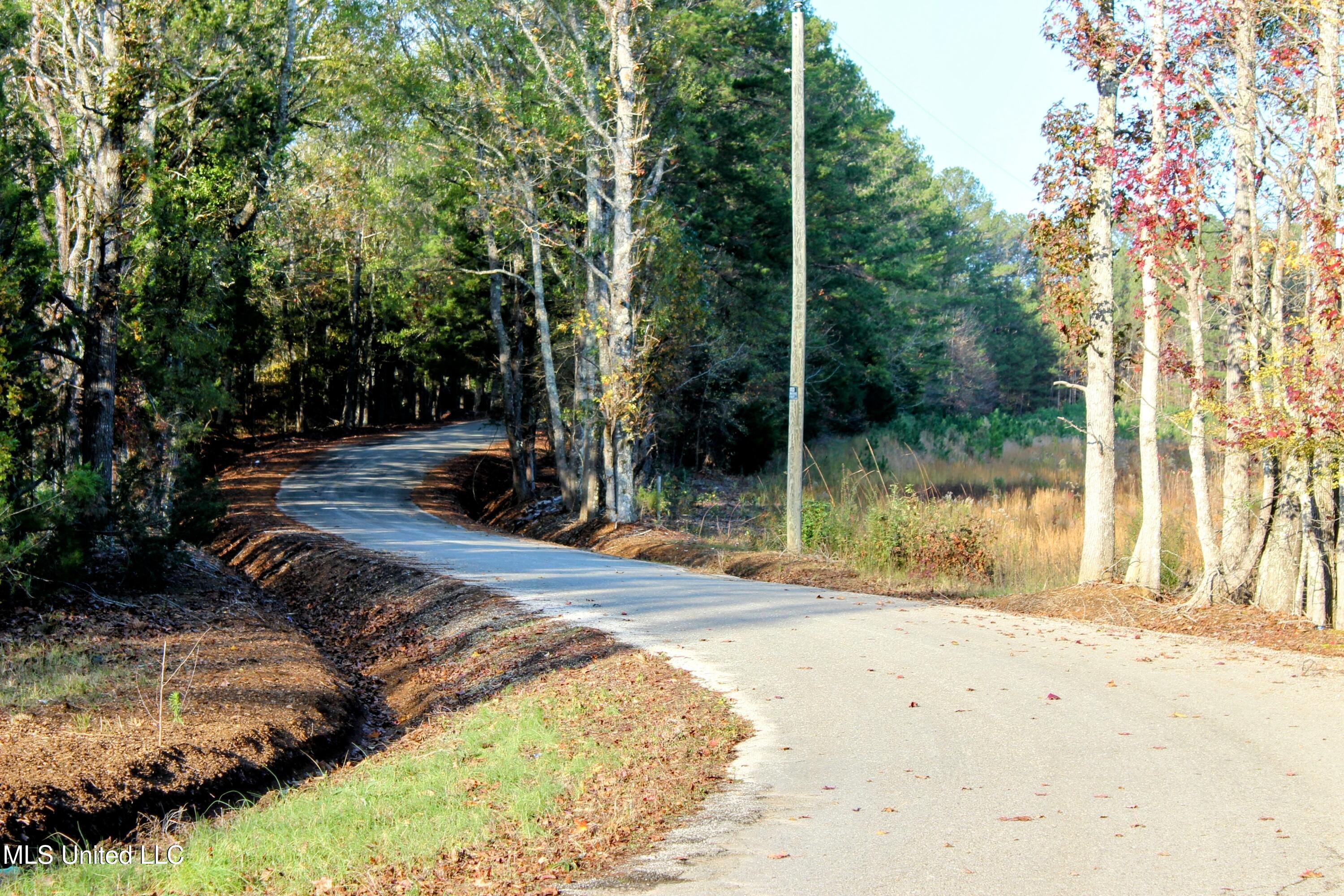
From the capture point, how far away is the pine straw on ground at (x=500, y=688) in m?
5.66

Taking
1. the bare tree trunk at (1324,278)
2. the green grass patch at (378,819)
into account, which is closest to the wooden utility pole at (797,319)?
the bare tree trunk at (1324,278)

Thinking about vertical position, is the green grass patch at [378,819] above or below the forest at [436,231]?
below

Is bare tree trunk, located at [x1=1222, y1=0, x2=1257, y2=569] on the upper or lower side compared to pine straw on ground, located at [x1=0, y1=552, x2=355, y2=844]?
upper

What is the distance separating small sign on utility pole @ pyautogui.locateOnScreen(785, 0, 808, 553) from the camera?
17.9 metres

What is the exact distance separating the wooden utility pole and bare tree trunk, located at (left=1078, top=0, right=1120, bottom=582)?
4900mm

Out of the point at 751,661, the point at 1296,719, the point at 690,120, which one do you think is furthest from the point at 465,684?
the point at 690,120

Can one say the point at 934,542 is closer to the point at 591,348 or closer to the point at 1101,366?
the point at 1101,366

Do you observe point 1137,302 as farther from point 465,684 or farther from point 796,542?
point 465,684

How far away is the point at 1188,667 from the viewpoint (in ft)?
31.6

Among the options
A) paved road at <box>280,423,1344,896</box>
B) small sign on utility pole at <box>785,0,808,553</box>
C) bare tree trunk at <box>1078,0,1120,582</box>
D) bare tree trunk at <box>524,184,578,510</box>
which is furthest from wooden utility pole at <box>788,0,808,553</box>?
bare tree trunk at <box>524,184,578,510</box>

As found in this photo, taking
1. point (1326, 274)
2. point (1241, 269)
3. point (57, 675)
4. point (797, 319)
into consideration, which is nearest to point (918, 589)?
point (797, 319)

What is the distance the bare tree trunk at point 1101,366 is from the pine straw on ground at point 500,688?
6.49m

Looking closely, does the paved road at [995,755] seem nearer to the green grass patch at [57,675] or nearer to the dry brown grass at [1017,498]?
the dry brown grass at [1017,498]

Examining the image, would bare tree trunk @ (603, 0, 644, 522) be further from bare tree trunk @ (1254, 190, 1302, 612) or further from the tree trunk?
the tree trunk
